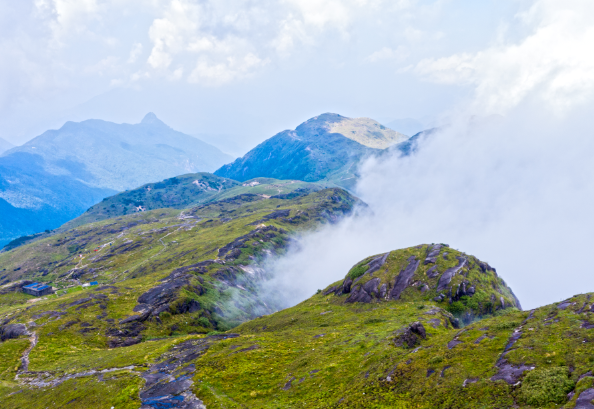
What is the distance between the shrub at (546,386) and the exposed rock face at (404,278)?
7262 cm

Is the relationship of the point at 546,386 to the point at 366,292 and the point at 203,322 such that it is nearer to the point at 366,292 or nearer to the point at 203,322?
the point at 366,292

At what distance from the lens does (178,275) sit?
17038cm

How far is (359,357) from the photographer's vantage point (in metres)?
48.4

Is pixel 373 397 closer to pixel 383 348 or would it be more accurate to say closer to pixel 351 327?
pixel 383 348

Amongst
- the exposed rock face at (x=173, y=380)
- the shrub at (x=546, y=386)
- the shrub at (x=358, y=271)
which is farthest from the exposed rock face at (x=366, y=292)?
the shrub at (x=546, y=386)

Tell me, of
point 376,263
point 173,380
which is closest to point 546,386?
point 173,380

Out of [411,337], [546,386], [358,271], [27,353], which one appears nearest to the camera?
[546,386]

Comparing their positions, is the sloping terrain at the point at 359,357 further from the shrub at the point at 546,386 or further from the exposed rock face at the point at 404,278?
the exposed rock face at the point at 404,278

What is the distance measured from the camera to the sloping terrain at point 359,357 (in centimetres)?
2978

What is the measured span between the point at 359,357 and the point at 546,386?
89.5 feet

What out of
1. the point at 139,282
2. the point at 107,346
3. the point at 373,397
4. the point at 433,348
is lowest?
the point at 107,346

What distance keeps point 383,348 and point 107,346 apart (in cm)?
9995

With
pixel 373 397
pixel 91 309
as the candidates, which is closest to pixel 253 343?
pixel 373 397

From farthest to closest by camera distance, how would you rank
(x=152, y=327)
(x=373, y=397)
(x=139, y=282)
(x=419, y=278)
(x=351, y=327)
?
1. (x=139, y=282)
2. (x=152, y=327)
3. (x=419, y=278)
4. (x=351, y=327)
5. (x=373, y=397)
